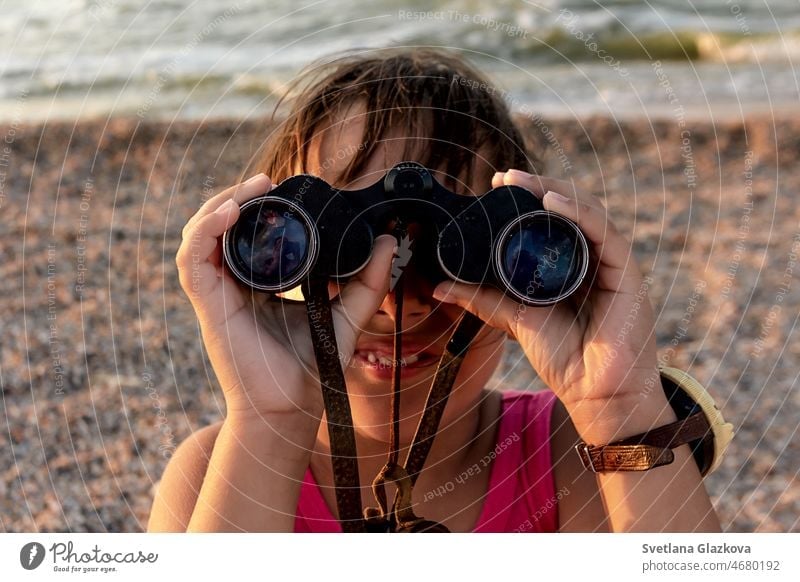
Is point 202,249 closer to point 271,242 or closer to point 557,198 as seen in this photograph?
point 271,242

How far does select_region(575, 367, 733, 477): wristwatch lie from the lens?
5.05 ft

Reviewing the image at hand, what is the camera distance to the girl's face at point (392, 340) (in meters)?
1.68

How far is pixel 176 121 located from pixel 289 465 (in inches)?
189

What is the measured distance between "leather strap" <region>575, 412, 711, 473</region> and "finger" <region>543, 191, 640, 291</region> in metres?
0.24

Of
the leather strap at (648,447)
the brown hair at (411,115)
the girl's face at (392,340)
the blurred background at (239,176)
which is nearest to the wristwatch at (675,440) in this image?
the leather strap at (648,447)

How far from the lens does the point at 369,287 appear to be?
155 centimetres

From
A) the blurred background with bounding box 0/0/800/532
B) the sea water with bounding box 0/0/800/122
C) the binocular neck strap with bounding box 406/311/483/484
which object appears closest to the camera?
the binocular neck strap with bounding box 406/311/483/484

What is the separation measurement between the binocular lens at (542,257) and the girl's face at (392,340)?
0.60 feet

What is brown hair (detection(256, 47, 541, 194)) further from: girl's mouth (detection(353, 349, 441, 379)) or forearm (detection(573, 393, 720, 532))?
forearm (detection(573, 393, 720, 532))

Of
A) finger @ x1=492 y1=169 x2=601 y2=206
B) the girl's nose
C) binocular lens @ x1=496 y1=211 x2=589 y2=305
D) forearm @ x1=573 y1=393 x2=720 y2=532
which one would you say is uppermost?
finger @ x1=492 y1=169 x2=601 y2=206

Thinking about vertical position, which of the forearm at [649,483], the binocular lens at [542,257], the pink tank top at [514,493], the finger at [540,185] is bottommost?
the pink tank top at [514,493]

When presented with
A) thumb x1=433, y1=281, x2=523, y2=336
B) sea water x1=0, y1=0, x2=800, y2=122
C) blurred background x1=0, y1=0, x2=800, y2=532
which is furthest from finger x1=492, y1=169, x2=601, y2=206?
sea water x1=0, y1=0, x2=800, y2=122

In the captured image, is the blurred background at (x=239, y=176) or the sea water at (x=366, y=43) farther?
the sea water at (x=366, y=43)

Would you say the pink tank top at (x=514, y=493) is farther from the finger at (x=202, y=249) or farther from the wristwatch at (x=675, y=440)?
the finger at (x=202, y=249)
